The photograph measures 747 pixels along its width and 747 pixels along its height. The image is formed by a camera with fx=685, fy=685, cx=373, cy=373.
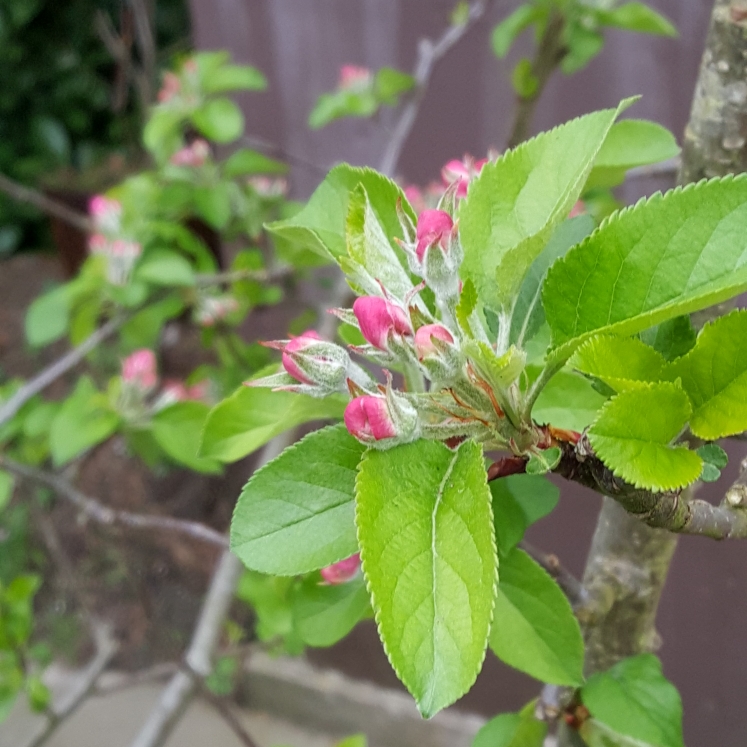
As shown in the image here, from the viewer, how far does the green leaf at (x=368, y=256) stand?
1.09 ft

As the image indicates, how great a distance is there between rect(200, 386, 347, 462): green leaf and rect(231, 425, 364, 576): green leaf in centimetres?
8

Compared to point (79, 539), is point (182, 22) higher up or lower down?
higher up

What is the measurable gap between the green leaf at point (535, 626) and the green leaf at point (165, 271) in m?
0.75

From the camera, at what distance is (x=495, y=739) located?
0.48 m

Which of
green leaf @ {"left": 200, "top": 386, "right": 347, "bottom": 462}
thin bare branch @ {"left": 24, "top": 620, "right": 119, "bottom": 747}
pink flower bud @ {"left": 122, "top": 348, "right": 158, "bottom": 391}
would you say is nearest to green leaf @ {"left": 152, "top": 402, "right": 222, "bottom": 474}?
pink flower bud @ {"left": 122, "top": 348, "right": 158, "bottom": 391}

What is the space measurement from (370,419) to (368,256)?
0.08m

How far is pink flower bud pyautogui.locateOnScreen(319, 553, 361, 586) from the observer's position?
492mm

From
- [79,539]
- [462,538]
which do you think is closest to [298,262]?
[462,538]

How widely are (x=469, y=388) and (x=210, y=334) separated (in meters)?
A: 1.22

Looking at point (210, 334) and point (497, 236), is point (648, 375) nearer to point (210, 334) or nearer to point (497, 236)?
point (497, 236)

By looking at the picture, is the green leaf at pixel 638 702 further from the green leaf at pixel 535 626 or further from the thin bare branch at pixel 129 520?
the thin bare branch at pixel 129 520

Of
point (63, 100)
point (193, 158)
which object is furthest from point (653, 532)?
point (63, 100)

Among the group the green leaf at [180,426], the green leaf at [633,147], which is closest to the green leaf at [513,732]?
the green leaf at [633,147]

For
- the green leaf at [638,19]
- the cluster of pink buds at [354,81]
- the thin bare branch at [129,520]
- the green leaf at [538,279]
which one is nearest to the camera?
the green leaf at [538,279]
